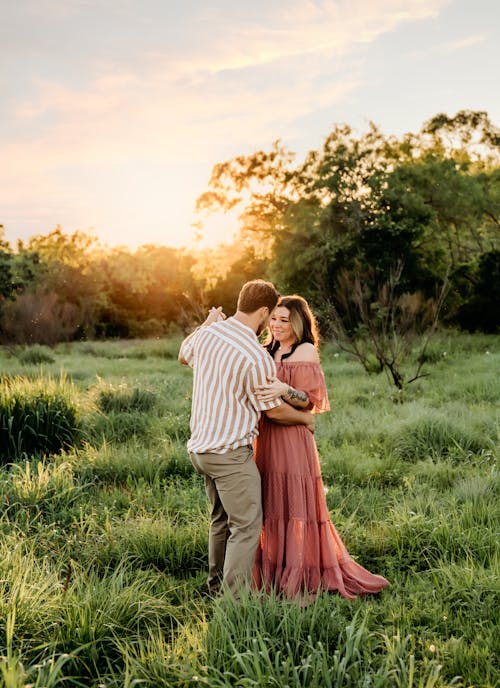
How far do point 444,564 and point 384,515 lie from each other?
1025 millimetres

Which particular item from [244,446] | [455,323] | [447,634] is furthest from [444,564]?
[455,323]

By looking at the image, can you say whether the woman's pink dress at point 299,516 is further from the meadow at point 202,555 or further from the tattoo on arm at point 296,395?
the meadow at point 202,555

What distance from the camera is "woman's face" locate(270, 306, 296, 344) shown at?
3.98m

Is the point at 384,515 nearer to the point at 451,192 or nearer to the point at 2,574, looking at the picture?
the point at 2,574

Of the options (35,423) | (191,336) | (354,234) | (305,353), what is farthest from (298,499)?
(354,234)

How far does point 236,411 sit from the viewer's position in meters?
3.53

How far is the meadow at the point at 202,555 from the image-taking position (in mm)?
2742

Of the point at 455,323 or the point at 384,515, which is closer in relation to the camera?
the point at 384,515

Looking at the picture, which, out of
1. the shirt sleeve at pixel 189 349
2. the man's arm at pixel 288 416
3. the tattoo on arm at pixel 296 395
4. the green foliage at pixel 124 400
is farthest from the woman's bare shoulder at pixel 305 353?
the green foliage at pixel 124 400

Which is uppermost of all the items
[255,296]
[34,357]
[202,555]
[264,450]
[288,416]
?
[255,296]

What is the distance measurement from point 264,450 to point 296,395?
54 centimetres

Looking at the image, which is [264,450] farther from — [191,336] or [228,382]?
[191,336]

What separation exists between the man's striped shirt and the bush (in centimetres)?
377

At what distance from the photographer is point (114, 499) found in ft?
17.4
